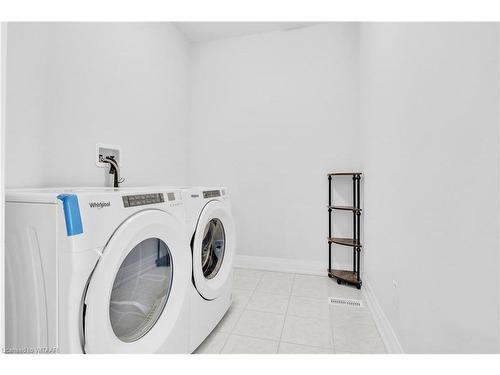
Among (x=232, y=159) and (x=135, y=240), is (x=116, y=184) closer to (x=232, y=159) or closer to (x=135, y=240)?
(x=135, y=240)

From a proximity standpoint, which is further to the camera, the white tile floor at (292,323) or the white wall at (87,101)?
the white tile floor at (292,323)

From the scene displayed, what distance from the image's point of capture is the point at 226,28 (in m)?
2.44

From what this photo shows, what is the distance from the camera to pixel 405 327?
1.06 meters

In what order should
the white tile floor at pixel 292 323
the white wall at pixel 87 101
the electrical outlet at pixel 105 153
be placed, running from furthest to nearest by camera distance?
1. the electrical outlet at pixel 105 153
2. the white tile floor at pixel 292 323
3. the white wall at pixel 87 101

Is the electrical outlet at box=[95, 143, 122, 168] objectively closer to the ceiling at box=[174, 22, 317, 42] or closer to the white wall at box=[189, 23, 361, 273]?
the white wall at box=[189, 23, 361, 273]

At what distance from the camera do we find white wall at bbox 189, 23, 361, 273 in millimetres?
2285

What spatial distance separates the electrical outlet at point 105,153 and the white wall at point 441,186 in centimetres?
182

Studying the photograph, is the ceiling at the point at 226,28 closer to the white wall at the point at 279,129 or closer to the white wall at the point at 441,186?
the white wall at the point at 279,129

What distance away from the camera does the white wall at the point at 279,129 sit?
7.50 ft

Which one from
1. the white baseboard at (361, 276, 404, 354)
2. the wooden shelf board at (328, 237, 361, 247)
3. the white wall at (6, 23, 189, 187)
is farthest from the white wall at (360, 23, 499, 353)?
the white wall at (6, 23, 189, 187)

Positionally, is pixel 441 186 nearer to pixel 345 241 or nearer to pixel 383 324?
pixel 383 324

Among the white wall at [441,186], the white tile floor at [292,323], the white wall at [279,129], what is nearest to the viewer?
the white wall at [441,186]

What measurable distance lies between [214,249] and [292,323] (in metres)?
0.70

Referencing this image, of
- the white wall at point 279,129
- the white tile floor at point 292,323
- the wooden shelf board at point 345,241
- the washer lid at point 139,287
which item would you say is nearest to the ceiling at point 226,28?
Result: the white wall at point 279,129
